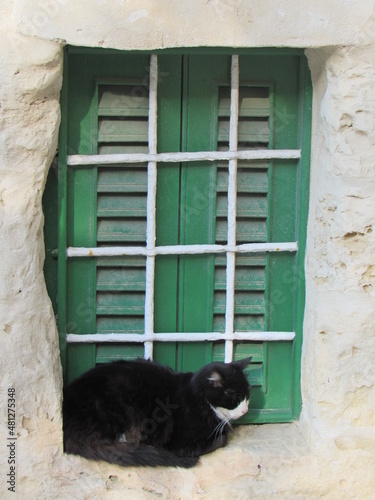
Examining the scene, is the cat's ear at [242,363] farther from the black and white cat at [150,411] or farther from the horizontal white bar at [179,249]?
the horizontal white bar at [179,249]

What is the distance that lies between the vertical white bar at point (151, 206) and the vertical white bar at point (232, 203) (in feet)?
1.13

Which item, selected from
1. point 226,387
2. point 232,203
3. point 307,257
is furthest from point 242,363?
point 232,203

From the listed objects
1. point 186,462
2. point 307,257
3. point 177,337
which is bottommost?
point 186,462

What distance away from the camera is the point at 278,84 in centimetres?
321

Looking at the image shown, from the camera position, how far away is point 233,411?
3162mm

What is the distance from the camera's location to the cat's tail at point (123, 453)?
300 centimetres

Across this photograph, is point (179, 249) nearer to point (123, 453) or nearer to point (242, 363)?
point (242, 363)

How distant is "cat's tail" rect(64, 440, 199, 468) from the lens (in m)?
→ 3.00

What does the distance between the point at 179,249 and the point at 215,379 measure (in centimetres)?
61

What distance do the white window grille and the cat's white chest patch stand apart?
0.25m
